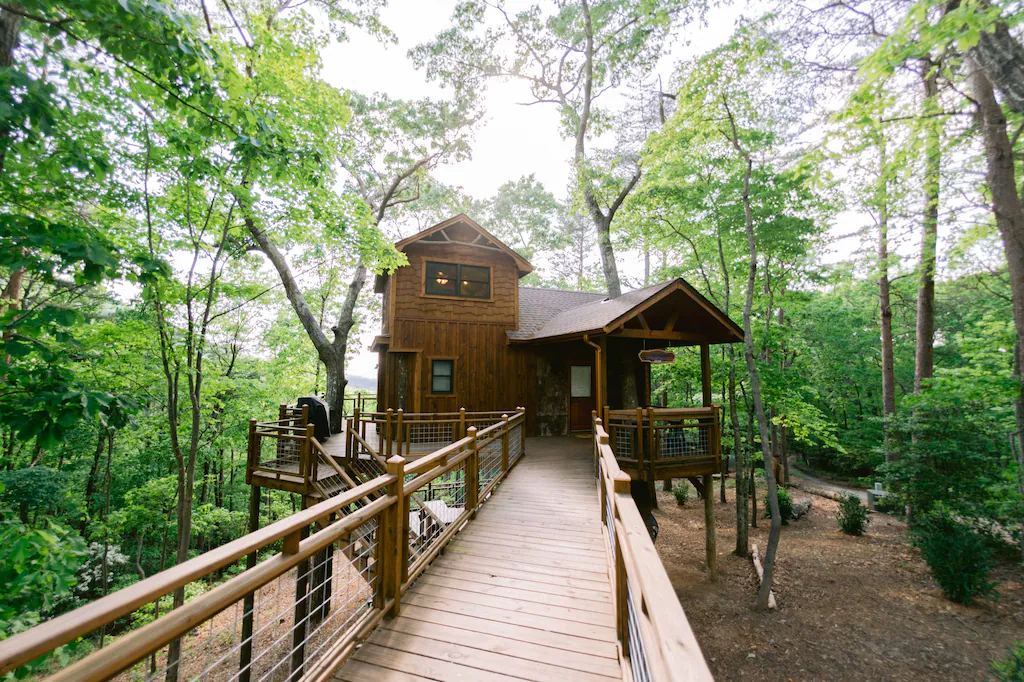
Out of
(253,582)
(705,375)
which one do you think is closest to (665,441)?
(705,375)

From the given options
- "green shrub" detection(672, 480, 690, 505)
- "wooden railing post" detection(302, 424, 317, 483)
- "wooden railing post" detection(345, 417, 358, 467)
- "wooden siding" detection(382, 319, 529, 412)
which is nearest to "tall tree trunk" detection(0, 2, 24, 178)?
"wooden railing post" detection(302, 424, 317, 483)

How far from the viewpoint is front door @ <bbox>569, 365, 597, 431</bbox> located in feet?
41.9

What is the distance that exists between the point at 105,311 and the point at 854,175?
24.3 meters

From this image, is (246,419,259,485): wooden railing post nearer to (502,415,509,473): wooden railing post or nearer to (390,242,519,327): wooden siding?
(390,242,519,327): wooden siding

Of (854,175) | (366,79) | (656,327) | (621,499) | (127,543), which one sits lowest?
(127,543)

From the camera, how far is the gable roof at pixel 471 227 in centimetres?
1176

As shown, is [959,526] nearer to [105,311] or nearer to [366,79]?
[366,79]

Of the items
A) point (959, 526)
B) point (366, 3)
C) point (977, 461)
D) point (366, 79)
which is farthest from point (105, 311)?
point (977, 461)

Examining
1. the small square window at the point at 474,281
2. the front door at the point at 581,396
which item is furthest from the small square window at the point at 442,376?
the front door at the point at 581,396

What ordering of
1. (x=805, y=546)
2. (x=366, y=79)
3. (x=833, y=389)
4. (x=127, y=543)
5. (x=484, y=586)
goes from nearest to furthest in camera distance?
1. (x=484, y=586)
2. (x=805, y=546)
3. (x=366, y=79)
4. (x=127, y=543)
5. (x=833, y=389)

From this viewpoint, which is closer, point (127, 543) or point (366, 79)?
point (366, 79)

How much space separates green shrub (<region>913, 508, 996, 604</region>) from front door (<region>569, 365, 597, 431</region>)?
769 centimetres

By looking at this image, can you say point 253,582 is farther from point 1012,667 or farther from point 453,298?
point 453,298

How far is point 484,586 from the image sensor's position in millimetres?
4031
